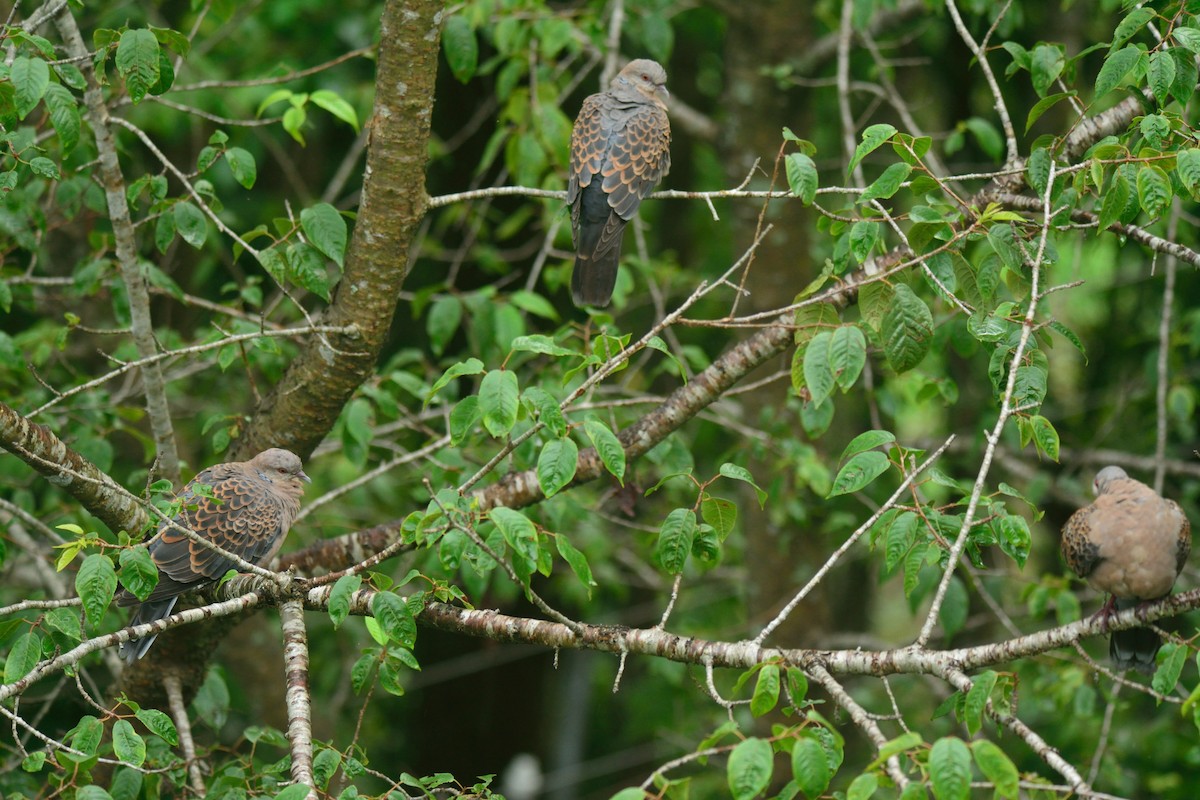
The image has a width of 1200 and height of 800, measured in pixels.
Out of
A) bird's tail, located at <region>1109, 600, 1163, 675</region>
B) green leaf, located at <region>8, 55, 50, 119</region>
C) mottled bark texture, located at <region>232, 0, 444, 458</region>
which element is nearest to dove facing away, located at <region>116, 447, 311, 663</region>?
mottled bark texture, located at <region>232, 0, 444, 458</region>

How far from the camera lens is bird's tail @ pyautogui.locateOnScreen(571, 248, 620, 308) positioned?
14.8ft

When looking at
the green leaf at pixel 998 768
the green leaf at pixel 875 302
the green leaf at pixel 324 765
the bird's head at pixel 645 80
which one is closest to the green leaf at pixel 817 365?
the green leaf at pixel 875 302

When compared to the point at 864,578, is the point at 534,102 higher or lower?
higher

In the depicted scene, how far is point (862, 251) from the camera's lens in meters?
2.89

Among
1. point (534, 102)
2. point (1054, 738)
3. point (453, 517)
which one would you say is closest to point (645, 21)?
point (534, 102)

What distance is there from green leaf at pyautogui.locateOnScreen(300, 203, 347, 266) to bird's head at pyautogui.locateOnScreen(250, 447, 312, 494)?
851 mm

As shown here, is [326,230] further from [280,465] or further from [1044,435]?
[1044,435]

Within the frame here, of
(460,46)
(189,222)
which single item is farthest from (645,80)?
(189,222)

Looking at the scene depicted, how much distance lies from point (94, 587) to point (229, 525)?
154cm

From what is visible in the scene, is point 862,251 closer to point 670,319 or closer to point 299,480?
point 670,319

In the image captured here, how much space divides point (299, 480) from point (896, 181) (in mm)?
2447

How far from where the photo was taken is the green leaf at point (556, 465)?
8.52ft

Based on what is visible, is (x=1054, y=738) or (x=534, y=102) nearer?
(x=534, y=102)

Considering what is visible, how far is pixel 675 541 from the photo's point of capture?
2760 mm
